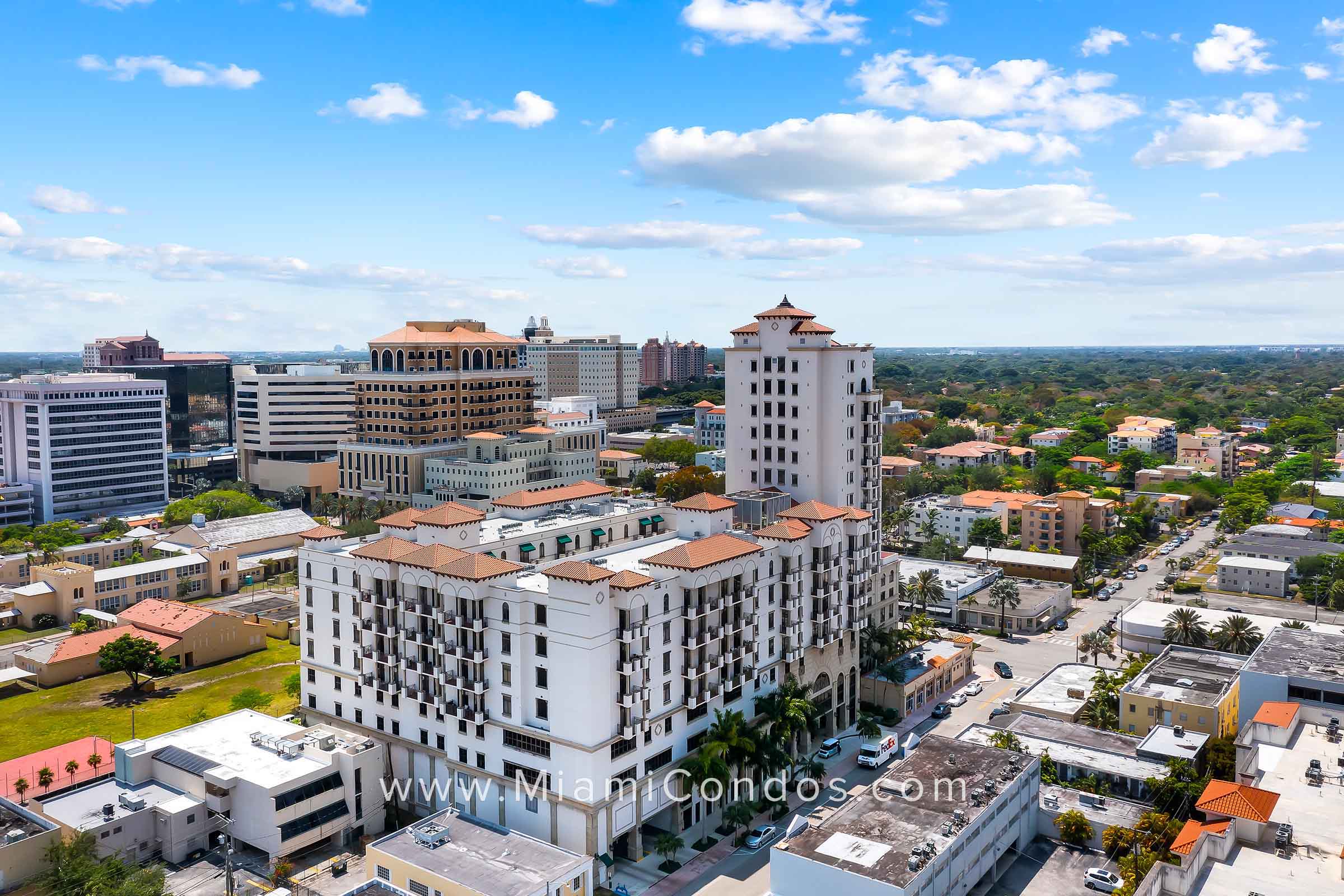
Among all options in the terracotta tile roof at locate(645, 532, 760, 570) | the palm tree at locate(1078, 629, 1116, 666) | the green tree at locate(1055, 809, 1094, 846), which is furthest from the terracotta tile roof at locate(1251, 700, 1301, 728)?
the terracotta tile roof at locate(645, 532, 760, 570)

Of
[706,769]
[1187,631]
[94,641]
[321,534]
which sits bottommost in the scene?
[94,641]

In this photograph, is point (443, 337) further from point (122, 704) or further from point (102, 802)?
point (102, 802)

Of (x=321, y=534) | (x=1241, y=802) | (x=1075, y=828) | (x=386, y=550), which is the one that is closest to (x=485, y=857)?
(x=386, y=550)

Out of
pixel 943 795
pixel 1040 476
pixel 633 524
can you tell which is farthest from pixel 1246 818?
pixel 1040 476

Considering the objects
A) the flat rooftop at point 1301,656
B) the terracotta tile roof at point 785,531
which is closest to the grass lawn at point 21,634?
the terracotta tile roof at point 785,531

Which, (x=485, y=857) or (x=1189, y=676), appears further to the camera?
(x=1189, y=676)

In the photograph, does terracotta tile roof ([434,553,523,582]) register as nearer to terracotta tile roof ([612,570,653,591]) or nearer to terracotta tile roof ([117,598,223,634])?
terracotta tile roof ([612,570,653,591])
